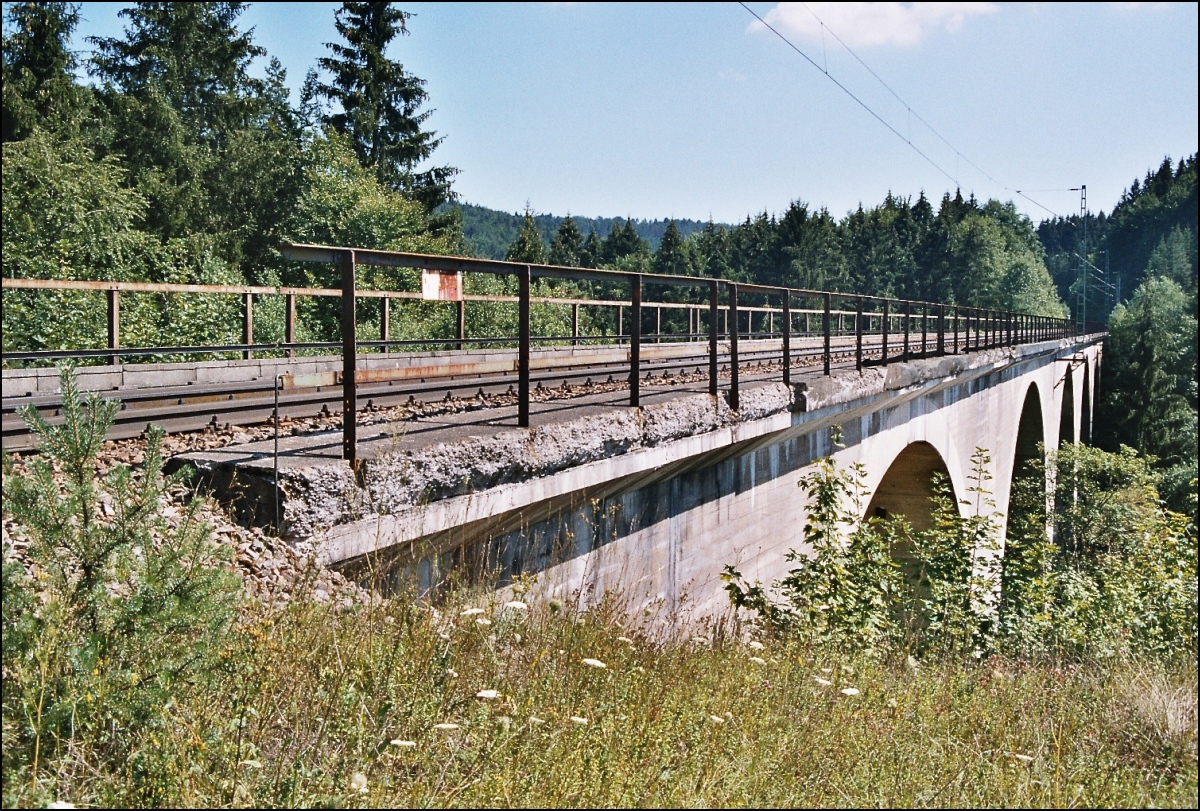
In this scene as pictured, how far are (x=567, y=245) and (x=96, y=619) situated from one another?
82.6 metres

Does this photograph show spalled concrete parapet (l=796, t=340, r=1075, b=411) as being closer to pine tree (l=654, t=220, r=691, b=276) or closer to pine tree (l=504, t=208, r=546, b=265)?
pine tree (l=504, t=208, r=546, b=265)

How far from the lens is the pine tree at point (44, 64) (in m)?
26.1

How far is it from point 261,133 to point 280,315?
20602 millimetres

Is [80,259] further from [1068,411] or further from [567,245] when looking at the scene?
[567,245]

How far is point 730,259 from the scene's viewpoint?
286 ft

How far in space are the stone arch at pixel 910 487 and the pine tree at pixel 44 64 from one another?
2271 centimetres

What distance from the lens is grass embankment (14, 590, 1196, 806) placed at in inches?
105

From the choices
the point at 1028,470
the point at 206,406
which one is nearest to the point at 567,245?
the point at 1028,470

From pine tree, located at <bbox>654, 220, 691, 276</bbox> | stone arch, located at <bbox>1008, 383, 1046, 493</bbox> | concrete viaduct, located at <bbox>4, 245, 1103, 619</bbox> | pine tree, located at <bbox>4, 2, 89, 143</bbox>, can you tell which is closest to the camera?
concrete viaduct, located at <bbox>4, 245, 1103, 619</bbox>

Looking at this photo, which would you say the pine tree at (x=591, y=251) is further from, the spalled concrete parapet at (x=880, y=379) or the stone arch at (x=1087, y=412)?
the spalled concrete parapet at (x=880, y=379)

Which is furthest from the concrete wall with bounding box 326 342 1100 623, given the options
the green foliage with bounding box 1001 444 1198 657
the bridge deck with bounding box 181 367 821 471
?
the green foliage with bounding box 1001 444 1198 657

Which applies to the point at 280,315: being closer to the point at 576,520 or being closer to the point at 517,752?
the point at 576,520

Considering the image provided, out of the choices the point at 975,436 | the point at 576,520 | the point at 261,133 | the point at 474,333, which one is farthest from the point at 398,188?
the point at 576,520

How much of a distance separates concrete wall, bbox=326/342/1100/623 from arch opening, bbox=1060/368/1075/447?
2903 centimetres
